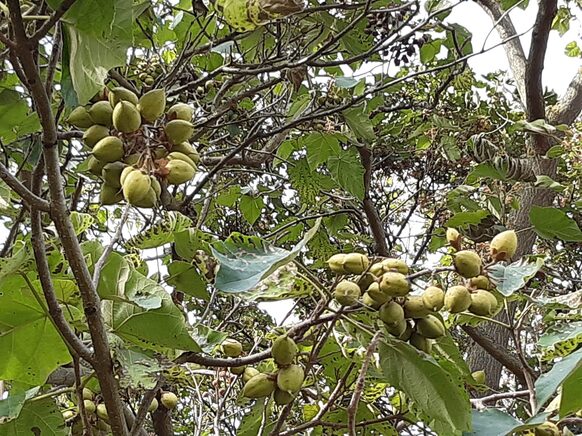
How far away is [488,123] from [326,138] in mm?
959

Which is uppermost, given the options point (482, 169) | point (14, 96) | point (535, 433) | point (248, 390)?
point (14, 96)

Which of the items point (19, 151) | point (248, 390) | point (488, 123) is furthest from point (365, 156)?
point (248, 390)

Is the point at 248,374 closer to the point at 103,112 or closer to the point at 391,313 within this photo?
the point at 391,313

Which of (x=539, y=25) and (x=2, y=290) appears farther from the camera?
(x=539, y=25)

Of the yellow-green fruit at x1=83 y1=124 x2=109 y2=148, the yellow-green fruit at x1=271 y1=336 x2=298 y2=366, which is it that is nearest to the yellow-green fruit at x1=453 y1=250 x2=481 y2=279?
the yellow-green fruit at x1=271 y1=336 x2=298 y2=366

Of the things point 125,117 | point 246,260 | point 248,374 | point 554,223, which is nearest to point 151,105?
point 125,117

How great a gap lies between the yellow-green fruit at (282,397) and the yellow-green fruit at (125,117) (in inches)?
14.0

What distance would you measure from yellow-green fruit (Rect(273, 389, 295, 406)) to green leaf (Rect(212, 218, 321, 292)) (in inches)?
6.7

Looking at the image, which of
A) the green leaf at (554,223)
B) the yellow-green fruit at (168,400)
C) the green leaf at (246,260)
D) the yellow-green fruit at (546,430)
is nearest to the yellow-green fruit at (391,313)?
the green leaf at (246,260)

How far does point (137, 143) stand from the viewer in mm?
716

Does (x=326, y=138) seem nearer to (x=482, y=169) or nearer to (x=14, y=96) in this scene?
(x=482, y=169)

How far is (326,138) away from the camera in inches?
70.0

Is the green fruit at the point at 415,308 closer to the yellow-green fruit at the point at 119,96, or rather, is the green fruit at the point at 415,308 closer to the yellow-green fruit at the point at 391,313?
the yellow-green fruit at the point at 391,313

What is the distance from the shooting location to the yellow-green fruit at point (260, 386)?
0.81 m
